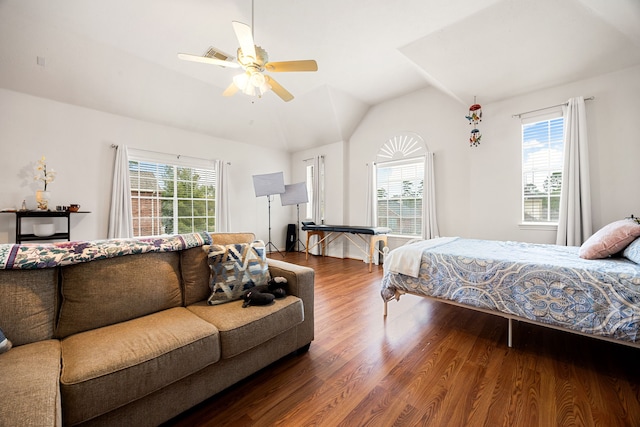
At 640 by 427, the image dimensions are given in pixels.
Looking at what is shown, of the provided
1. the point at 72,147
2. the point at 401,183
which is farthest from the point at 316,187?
the point at 72,147

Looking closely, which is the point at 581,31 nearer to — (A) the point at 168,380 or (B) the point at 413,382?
(B) the point at 413,382

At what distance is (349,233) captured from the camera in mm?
5160

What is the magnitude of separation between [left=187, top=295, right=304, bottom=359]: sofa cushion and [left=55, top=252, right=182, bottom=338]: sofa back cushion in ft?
0.71

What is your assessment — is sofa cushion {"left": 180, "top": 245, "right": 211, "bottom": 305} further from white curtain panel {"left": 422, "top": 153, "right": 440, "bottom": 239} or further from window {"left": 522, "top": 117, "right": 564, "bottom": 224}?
window {"left": 522, "top": 117, "right": 564, "bottom": 224}

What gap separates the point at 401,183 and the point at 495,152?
1563 millimetres

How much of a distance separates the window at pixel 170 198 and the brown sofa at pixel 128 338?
350 cm

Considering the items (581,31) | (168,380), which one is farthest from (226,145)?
(581,31)

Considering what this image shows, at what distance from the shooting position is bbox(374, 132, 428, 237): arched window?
4559mm

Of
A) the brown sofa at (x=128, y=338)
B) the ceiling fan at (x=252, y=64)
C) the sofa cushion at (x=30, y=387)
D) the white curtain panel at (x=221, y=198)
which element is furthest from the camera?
the white curtain panel at (x=221, y=198)

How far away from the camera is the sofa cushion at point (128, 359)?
3.04ft

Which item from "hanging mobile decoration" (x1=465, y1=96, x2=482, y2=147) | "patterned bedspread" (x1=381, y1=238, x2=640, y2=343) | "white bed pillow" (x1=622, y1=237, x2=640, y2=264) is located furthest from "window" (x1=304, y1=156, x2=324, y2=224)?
"white bed pillow" (x1=622, y1=237, x2=640, y2=264)

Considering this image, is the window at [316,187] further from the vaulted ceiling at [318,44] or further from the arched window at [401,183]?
the vaulted ceiling at [318,44]

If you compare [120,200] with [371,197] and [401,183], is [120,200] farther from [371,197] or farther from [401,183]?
[401,183]

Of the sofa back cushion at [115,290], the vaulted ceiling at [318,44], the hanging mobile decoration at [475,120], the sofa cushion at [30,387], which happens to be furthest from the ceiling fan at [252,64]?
the hanging mobile decoration at [475,120]
